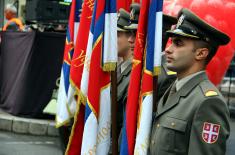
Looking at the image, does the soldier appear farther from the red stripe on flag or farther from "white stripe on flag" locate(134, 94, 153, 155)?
the red stripe on flag

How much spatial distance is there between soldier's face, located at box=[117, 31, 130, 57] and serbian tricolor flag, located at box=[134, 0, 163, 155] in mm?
759

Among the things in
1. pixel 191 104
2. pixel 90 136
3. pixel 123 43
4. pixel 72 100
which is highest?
pixel 123 43

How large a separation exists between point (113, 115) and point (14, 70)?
617 cm

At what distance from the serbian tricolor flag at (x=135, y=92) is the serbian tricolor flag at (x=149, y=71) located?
0.19 feet

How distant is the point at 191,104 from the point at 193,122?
0.11 metres

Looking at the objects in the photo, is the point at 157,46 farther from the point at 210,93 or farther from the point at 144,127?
the point at 210,93

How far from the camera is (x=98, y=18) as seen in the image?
342 cm

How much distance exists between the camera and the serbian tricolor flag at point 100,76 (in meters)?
3.37

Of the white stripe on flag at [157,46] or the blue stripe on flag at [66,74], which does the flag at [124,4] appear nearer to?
the blue stripe on flag at [66,74]

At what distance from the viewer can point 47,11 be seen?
35.6 feet

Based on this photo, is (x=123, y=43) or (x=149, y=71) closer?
(x=149, y=71)

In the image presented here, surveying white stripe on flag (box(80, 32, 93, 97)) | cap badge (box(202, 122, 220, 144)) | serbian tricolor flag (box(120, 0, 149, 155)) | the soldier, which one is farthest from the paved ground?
cap badge (box(202, 122, 220, 144))

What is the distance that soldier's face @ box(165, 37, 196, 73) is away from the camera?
2.63 m

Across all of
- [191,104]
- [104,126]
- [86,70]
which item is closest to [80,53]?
[86,70]
